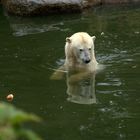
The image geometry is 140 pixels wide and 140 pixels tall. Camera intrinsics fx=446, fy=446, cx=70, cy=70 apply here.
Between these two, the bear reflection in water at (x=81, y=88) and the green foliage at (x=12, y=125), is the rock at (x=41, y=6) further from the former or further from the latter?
the green foliage at (x=12, y=125)

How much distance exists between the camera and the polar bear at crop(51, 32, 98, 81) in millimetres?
8039

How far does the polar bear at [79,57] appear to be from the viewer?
26.4 ft

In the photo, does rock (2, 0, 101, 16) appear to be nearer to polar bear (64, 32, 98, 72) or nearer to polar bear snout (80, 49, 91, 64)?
polar bear (64, 32, 98, 72)

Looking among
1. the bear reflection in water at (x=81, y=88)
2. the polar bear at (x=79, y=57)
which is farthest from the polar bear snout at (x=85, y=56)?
the bear reflection in water at (x=81, y=88)

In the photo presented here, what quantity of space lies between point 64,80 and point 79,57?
655 millimetres

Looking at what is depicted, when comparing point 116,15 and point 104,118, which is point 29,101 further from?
point 116,15

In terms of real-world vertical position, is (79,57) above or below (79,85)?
above

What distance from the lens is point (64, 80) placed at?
785 cm

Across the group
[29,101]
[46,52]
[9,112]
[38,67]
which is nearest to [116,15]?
[46,52]

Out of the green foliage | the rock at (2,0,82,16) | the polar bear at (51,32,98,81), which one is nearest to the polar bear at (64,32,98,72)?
the polar bear at (51,32,98,81)

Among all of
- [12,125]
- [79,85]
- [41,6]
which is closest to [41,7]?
[41,6]

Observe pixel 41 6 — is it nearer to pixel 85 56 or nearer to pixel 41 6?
pixel 41 6

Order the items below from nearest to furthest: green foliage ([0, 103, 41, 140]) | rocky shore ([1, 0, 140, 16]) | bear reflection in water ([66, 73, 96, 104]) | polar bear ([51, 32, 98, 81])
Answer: green foliage ([0, 103, 41, 140])
bear reflection in water ([66, 73, 96, 104])
polar bear ([51, 32, 98, 81])
rocky shore ([1, 0, 140, 16])

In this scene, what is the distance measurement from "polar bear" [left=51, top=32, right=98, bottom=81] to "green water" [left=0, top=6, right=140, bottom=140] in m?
0.23
